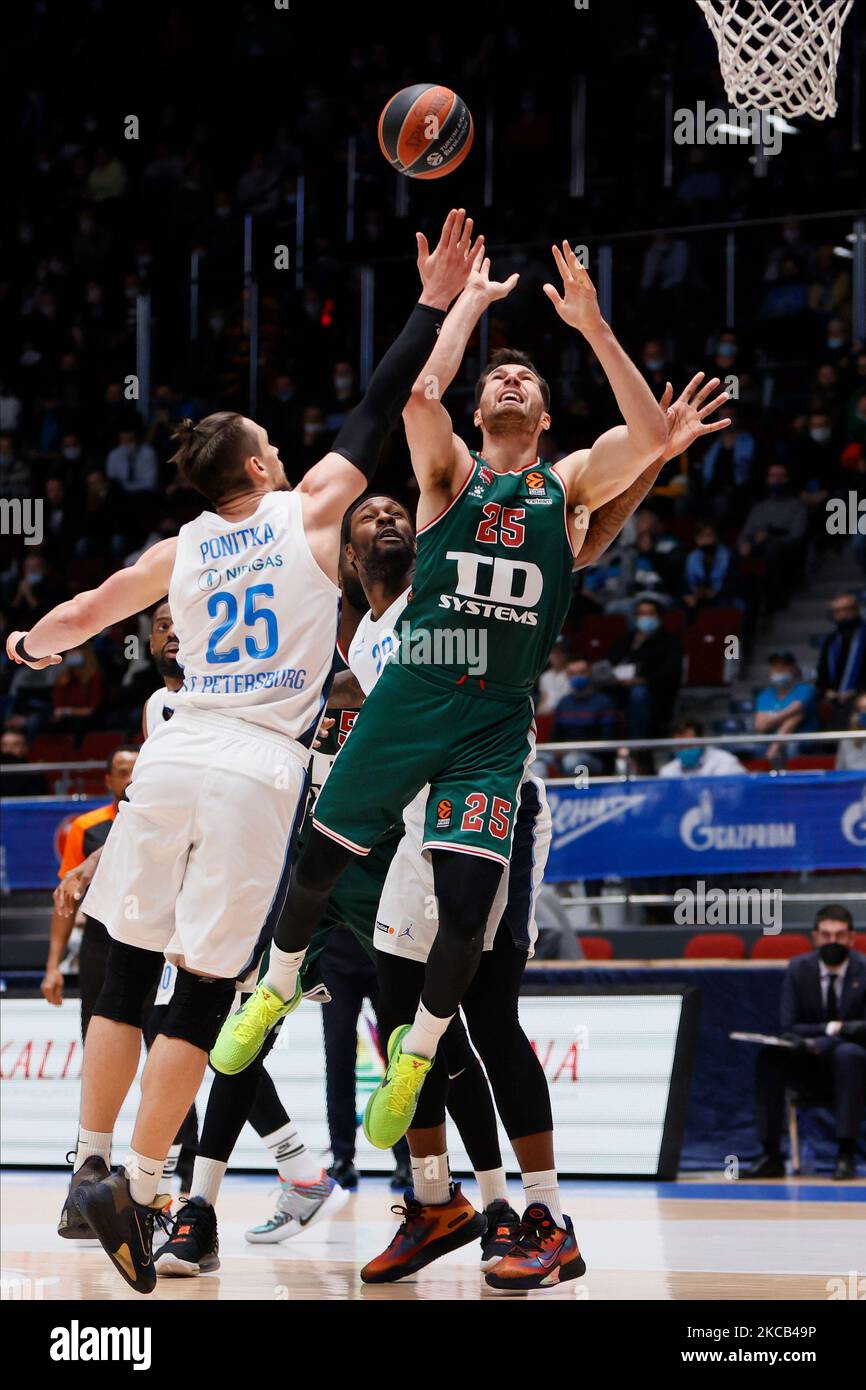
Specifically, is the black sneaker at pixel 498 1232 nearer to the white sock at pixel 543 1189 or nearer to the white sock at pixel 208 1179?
the white sock at pixel 543 1189

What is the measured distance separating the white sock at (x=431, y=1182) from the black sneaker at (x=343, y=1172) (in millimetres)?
3289

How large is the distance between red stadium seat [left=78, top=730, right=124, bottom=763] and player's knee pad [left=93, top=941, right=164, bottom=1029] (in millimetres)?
10418

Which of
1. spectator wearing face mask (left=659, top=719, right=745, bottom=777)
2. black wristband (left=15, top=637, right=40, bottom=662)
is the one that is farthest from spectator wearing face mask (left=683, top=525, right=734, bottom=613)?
black wristband (left=15, top=637, right=40, bottom=662)

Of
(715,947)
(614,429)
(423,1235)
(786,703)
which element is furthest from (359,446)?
(786,703)

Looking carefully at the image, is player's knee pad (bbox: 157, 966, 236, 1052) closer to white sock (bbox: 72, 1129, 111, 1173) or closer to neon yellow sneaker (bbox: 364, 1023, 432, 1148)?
white sock (bbox: 72, 1129, 111, 1173)

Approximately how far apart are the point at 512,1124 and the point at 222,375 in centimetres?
1466

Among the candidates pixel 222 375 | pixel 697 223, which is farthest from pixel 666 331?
pixel 222 375

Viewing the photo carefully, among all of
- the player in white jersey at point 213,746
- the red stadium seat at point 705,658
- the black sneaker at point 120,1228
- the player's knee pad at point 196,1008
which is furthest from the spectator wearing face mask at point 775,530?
the black sneaker at point 120,1228

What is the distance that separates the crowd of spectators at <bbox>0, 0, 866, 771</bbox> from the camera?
1479 cm

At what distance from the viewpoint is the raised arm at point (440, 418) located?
16.5ft

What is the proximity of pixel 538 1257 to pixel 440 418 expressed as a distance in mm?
2507

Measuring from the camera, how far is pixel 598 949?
11242mm

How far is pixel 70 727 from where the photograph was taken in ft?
51.7
